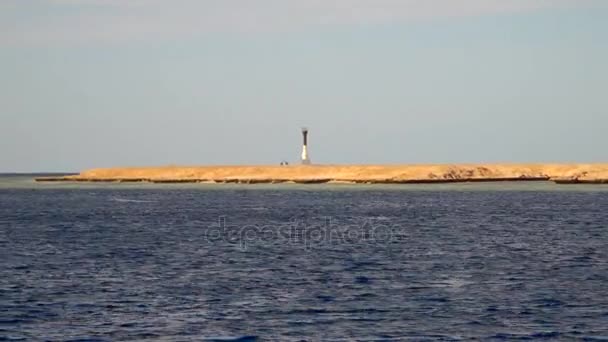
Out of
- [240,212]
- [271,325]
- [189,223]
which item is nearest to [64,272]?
[271,325]

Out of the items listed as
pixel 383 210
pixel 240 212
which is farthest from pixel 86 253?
pixel 383 210

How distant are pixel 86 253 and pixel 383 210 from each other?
52070mm

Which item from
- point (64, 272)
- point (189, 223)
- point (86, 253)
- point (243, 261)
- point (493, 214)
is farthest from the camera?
point (493, 214)

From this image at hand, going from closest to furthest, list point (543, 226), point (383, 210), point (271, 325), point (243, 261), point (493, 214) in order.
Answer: point (271, 325) < point (243, 261) < point (543, 226) < point (493, 214) < point (383, 210)

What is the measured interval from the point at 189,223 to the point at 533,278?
44732 mm

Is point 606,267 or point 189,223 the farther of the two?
point 189,223

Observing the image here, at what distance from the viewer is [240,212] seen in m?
101

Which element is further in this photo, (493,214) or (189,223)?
(493,214)

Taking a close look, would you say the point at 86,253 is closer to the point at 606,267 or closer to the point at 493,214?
the point at 606,267

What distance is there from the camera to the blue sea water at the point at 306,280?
1256 inches

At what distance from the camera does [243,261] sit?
5084 centimetres

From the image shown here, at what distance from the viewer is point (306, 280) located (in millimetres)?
42781

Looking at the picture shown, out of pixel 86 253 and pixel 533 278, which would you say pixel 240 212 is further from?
pixel 533 278

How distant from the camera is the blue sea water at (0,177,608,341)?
31891 mm
